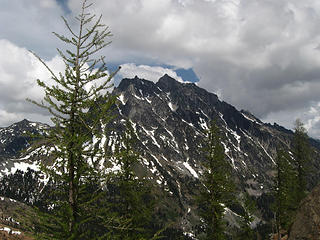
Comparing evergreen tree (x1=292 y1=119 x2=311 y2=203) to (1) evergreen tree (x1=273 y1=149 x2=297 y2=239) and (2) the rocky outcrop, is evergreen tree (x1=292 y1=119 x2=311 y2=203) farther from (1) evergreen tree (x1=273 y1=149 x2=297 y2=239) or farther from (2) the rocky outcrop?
(2) the rocky outcrop

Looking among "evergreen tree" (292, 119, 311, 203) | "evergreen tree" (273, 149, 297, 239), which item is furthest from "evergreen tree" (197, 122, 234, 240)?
"evergreen tree" (292, 119, 311, 203)

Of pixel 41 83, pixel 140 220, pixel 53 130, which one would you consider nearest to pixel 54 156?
pixel 53 130

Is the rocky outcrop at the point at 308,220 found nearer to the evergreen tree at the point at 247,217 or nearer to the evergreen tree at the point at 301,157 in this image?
the evergreen tree at the point at 247,217

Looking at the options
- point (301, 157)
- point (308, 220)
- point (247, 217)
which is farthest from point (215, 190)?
point (301, 157)

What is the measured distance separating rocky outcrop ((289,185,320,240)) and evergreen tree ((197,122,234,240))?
8.11m

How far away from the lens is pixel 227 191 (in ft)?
78.3

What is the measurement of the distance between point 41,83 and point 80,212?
5768mm

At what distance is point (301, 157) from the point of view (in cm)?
4219

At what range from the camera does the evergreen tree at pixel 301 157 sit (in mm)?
41625

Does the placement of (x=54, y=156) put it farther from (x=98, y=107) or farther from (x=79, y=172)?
(x=98, y=107)

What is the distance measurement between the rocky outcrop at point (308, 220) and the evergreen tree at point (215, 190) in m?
8.11

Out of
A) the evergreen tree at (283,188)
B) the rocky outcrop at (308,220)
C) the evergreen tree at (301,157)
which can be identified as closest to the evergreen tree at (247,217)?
the evergreen tree at (283,188)

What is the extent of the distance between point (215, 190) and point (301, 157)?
2671cm

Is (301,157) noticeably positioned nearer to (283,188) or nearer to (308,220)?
(283,188)
